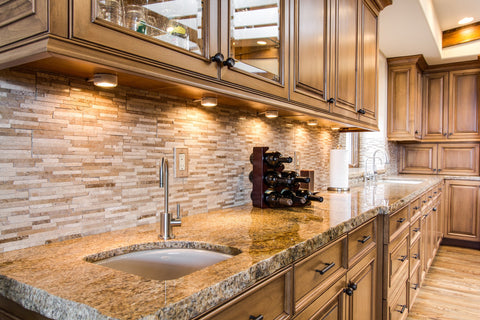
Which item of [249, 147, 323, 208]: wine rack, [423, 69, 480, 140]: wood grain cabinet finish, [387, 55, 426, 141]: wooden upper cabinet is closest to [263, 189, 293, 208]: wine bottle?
[249, 147, 323, 208]: wine rack

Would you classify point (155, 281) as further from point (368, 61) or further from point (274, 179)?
point (368, 61)

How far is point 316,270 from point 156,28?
866mm

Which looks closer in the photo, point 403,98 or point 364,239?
point 364,239

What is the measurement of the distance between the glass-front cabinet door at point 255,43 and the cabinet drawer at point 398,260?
1.12m

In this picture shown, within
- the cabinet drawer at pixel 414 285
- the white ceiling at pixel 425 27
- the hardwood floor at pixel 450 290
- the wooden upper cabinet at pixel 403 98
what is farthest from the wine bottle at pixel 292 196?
the wooden upper cabinet at pixel 403 98

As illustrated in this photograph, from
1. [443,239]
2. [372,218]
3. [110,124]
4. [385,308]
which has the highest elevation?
[110,124]

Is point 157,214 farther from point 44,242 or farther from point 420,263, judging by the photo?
point 420,263

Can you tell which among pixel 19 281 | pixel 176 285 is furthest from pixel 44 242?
pixel 176 285

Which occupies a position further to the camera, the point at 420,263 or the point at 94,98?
the point at 420,263

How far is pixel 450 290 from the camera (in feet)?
9.89

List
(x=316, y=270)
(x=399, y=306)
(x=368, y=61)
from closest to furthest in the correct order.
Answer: (x=316, y=270) < (x=399, y=306) < (x=368, y=61)

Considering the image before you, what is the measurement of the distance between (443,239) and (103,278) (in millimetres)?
4933

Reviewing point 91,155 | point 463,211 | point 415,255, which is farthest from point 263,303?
point 463,211

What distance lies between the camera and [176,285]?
657 mm
